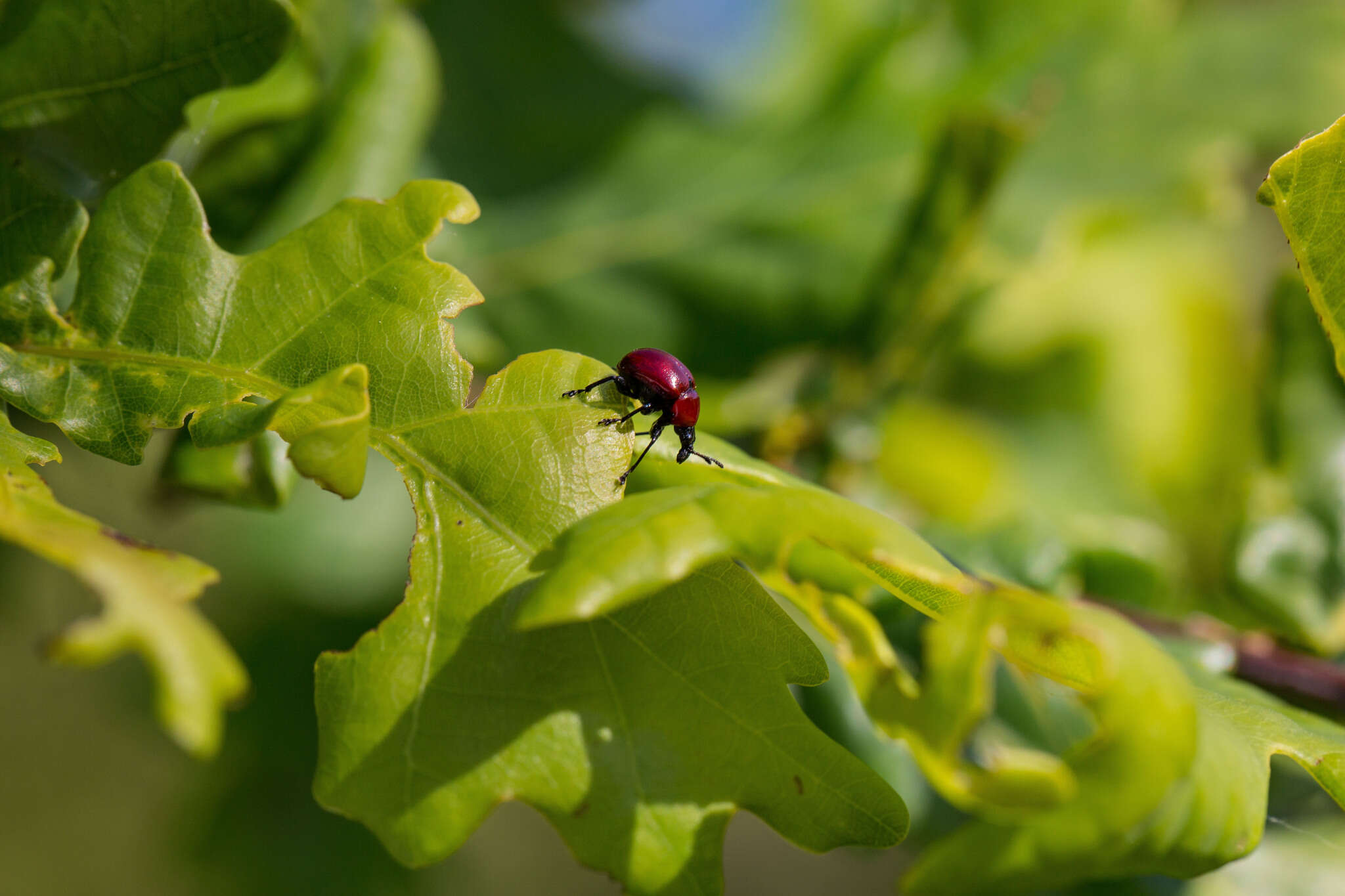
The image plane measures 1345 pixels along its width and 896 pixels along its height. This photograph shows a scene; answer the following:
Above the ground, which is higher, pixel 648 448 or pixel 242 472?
pixel 648 448

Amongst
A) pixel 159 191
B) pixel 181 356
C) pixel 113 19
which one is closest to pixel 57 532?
pixel 181 356

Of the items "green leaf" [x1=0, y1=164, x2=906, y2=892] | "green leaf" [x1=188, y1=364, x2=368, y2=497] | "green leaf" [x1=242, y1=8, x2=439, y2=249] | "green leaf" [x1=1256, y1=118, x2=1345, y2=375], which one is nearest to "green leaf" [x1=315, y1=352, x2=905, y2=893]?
"green leaf" [x1=0, y1=164, x2=906, y2=892]

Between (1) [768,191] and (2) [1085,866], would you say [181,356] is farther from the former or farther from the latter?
(1) [768,191]

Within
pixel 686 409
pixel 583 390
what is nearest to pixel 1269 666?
pixel 686 409

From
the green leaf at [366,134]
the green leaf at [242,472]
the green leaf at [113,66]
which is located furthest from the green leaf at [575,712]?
the green leaf at [366,134]

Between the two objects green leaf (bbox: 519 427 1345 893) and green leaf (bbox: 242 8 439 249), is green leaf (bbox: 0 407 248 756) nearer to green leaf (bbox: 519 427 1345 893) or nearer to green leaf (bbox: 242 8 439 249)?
green leaf (bbox: 519 427 1345 893)

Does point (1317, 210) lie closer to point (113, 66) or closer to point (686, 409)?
point (686, 409)
